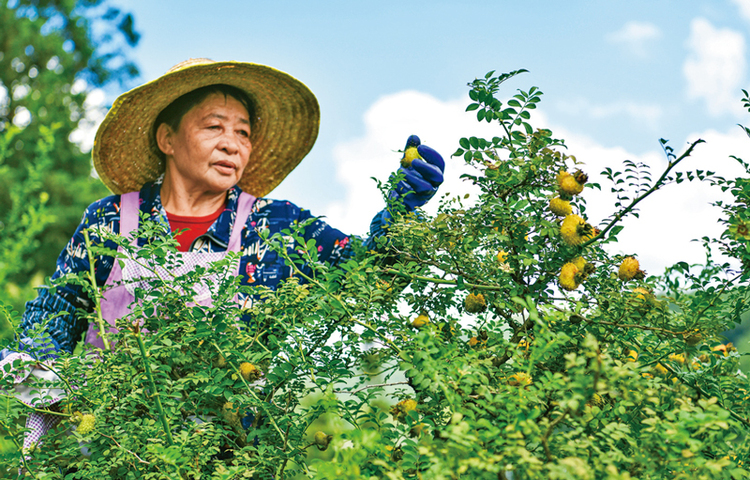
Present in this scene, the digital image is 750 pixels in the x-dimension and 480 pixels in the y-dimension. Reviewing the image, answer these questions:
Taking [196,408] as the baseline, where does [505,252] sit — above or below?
above

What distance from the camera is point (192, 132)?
2.13m

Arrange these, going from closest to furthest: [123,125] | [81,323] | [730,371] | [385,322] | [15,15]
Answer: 1. [385,322]
2. [730,371]
3. [81,323]
4. [123,125]
5. [15,15]

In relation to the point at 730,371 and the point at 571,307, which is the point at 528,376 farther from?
the point at 730,371

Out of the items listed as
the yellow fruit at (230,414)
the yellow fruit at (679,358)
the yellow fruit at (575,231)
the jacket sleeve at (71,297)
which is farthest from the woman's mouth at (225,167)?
the yellow fruit at (679,358)

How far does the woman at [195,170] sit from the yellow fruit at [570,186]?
1.01 meters

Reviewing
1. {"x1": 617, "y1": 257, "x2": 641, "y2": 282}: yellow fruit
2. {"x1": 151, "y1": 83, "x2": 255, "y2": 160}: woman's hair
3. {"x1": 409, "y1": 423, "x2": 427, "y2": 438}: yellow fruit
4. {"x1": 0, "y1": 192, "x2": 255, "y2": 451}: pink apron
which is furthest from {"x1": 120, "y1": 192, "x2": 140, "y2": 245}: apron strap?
{"x1": 617, "y1": 257, "x2": 641, "y2": 282}: yellow fruit

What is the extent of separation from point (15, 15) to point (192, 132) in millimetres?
11265

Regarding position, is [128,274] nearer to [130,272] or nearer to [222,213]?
[130,272]

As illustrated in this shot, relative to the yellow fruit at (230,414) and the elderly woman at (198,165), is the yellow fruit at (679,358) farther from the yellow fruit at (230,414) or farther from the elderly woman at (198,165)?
the elderly woman at (198,165)

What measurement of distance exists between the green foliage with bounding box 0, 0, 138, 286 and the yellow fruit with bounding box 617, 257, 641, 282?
10.3m

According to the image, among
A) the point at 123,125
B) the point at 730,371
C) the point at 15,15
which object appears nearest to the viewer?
the point at 730,371

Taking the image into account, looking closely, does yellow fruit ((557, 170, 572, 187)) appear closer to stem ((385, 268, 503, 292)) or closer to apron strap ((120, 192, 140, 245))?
stem ((385, 268, 503, 292))

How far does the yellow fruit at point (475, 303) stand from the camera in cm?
120

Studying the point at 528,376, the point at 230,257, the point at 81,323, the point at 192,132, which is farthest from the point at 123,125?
the point at 528,376
